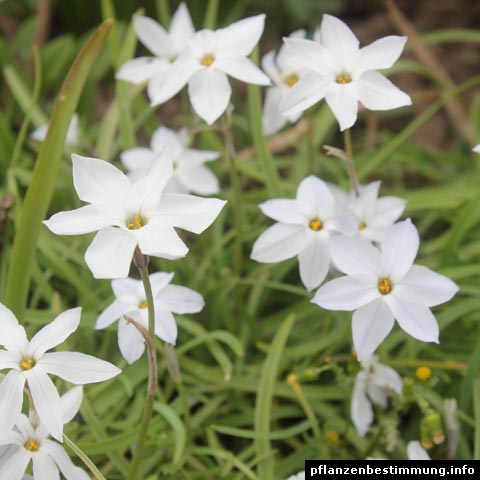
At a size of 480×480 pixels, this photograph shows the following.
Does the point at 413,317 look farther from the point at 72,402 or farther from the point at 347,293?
the point at 72,402

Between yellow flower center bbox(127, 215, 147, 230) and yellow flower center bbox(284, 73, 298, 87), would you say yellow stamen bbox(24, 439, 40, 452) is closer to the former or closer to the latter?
yellow flower center bbox(127, 215, 147, 230)

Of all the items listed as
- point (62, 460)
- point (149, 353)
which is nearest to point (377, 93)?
point (149, 353)

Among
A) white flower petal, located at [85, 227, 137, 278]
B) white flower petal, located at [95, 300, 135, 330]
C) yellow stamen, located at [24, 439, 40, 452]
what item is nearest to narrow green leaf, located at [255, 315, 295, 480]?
white flower petal, located at [95, 300, 135, 330]

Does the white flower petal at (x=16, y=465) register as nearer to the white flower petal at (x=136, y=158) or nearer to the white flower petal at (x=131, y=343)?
the white flower petal at (x=131, y=343)

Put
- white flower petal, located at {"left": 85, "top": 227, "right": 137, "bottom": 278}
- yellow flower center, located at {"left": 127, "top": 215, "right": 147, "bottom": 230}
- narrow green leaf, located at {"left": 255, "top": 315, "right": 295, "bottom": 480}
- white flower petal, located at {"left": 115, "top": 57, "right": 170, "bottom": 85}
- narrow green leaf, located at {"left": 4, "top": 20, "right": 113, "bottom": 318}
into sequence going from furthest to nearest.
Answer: white flower petal, located at {"left": 115, "top": 57, "right": 170, "bottom": 85} < narrow green leaf, located at {"left": 255, "top": 315, "right": 295, "bottom": 480} < narrow green leaf, located at {"left": 4, "top": 20, "right": 113, "bottom": 318} < yellow flower center, located at {"left": 127, "top": 215, "right": 147, "bottom": 230} < white flower petal, located at {"left": 85, "top": 227, "right": 137, "bottom": 278}

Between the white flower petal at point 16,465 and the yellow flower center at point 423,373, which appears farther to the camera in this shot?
the yellow flower center at point 423,373

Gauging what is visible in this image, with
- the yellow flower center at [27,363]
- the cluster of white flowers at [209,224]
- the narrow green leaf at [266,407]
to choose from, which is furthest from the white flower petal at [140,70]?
the yellow flower center at [27,363]
